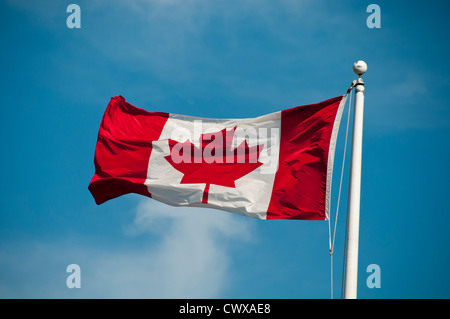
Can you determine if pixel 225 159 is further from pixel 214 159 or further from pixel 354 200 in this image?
pixel 354 200

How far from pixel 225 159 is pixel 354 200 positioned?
5.70 meters

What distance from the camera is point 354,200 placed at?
50.3ft

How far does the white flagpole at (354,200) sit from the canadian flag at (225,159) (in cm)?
166

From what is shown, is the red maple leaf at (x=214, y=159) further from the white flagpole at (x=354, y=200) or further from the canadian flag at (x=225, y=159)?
the white flagpole at (x=354, y=200)

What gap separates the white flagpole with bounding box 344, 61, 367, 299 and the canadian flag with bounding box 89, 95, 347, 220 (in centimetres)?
166

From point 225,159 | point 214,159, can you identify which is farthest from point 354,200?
point 214,159

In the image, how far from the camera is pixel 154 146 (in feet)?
66.9

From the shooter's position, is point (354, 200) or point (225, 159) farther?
point (225, 159)

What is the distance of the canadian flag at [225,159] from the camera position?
59.8ft

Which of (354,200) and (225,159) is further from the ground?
(225,159)

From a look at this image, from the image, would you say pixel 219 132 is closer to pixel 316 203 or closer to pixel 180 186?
pixel 180 186

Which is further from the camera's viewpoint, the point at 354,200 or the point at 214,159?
the point at 214,159
